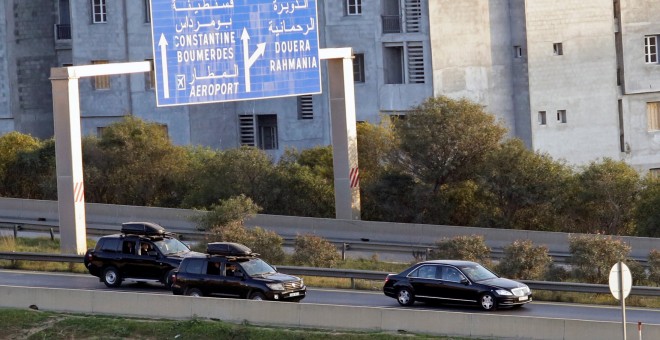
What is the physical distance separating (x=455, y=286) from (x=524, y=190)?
14.0 m

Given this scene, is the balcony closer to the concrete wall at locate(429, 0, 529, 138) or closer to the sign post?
the concrete wall at locate(429, 0, 529, 138)

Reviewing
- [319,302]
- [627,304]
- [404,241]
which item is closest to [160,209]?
[404,241]

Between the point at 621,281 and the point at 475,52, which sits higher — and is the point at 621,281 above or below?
below

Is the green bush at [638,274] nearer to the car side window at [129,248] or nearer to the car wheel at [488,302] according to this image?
the car wheel at [488,302]

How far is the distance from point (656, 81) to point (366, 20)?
490 inches

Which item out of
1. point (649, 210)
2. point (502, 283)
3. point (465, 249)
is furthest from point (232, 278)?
point (649, 210)

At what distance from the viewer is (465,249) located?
36.2 metres

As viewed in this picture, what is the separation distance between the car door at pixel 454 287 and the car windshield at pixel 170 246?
713cm

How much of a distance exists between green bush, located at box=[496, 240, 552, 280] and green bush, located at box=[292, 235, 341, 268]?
16.7ft

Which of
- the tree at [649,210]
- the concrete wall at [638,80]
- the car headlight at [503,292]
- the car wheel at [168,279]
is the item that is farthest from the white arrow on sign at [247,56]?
the concrete wall at [638,80]

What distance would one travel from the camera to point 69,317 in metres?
30.9

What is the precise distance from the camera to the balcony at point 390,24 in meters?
56.4

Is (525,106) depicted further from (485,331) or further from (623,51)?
(485,331)

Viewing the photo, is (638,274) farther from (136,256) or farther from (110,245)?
(110,245)
